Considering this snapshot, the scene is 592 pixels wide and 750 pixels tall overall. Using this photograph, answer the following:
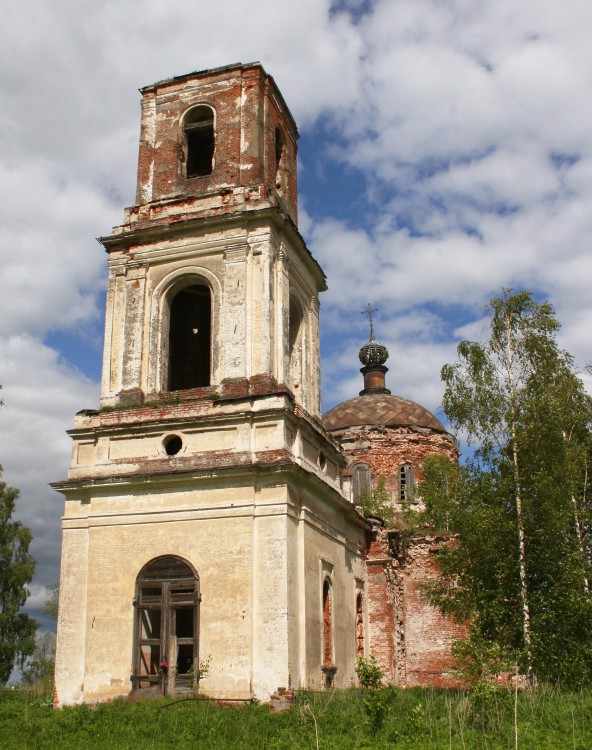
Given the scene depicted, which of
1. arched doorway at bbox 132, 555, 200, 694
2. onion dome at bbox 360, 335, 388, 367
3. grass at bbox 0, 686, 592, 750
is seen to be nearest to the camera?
grass at bbox 0, 686, 592, 750

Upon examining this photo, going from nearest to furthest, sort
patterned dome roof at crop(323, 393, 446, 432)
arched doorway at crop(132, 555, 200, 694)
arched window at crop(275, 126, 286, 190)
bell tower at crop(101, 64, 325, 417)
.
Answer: arched doorway at crop(132, 555, 200, 694) < bell tower at crop(101, 64, 325, 417) < arched window at crop(275, 126, 286, 190) < patterned dome roof at crop(323, 393, 446, 432)

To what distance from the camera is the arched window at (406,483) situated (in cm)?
2634

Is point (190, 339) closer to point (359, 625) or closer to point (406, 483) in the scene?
point (359, 625)

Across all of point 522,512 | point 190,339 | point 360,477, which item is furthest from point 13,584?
point 522,512

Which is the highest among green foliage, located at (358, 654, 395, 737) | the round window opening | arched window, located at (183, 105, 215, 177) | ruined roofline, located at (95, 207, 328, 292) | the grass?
arched window, located at (183, 105, 215, 177)

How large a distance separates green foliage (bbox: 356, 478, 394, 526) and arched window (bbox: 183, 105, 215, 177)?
1144 cm

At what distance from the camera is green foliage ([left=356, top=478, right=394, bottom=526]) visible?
2436 centimetres

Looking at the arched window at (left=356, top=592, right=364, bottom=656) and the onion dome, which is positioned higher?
the onion dome

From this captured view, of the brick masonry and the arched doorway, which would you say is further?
the brick masonry

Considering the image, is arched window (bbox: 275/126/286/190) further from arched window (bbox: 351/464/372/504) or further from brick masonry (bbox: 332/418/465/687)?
arched window (bbox: 351/464/372/504)

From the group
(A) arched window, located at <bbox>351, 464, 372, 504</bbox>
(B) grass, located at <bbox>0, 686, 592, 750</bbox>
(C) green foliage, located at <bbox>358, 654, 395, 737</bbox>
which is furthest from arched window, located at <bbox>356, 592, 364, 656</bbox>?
(A) arched window, located at <bbox>351, 464, 372, 504</bbox>

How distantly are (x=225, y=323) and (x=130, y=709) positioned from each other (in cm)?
608

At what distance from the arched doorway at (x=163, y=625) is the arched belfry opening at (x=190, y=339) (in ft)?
13.9

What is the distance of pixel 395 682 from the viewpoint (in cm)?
1680
